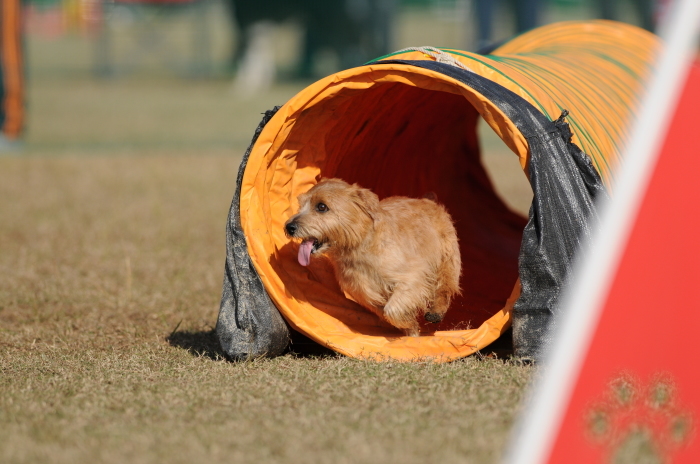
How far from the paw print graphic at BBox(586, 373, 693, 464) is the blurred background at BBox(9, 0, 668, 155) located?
12.2 meters

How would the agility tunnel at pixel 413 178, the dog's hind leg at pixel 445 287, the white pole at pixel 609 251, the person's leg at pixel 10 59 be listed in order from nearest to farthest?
the white pole at pixel 609 251 → the agility tunnel at pixel 413 178 → the dog's hind leg at pixel 445 287 → the person's leg at pixel 10 59

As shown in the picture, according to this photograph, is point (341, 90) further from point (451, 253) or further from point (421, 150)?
point (421, 150)

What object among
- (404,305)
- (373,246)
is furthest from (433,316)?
(373,246)

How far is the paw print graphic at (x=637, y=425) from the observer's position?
10.7 feet

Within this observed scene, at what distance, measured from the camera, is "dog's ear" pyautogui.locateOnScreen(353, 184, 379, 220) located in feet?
17.1

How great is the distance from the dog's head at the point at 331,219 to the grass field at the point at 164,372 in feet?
2.20

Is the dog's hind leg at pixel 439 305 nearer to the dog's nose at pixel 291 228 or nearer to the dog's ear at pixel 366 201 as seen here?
the dog's ear at pixel 366 201

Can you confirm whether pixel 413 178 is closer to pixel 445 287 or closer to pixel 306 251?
pixel 445 287

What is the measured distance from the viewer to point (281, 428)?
384 cm

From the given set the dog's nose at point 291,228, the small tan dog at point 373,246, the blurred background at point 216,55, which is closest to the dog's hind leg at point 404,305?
the small tan dog at point 373,246

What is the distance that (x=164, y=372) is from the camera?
4809 mm

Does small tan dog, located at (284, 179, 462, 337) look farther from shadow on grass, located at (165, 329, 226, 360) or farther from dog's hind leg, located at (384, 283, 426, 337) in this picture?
shadow on grass, located at (165, 329, 226, 360)

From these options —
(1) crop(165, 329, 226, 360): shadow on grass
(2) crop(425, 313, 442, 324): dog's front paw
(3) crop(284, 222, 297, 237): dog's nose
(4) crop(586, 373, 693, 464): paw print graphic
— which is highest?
(3) crop(284, 222, 297, 237): dog's nose

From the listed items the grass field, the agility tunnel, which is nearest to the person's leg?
the grass field
